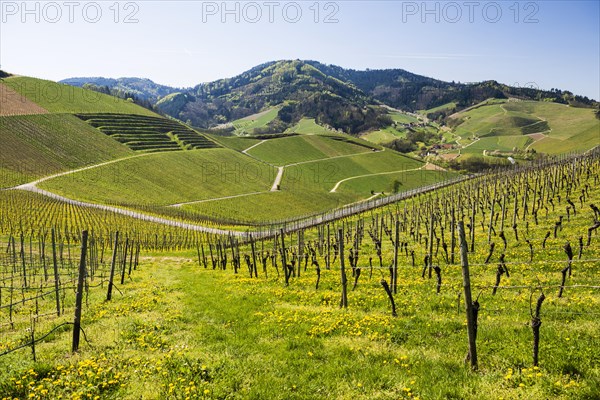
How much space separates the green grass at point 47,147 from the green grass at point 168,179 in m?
9.36

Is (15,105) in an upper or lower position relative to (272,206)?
upper

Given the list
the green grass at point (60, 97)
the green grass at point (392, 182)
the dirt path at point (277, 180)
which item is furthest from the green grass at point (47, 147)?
the green grass at point (392, 182)

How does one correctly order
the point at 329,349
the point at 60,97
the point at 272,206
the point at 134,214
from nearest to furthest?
1. the point at 329,349
2. the point at 134,214
3. the point at 272,206
4. the point at 60,97

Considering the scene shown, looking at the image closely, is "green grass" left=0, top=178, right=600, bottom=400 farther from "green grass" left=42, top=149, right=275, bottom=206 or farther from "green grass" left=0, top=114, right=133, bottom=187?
"green grass" left=0, top=114, right=133, bottom=187

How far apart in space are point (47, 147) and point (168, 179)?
137ft

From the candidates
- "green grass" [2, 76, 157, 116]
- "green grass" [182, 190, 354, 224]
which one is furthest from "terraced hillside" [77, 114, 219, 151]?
"green grass" [182, 190, 354, 224]

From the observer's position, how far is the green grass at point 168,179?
344ft

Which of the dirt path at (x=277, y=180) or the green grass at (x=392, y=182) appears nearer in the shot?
the dirt path at (x=277, y=180)

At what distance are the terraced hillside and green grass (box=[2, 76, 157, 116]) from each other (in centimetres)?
815

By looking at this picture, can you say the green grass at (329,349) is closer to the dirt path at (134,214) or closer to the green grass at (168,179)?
the dirt path at (134,214)

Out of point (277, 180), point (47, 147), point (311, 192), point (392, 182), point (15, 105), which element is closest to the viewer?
point (47, 147)

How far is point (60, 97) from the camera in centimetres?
17612

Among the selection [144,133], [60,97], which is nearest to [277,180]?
[144,133]

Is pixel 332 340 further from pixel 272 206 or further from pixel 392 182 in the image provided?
pixel 392 182
